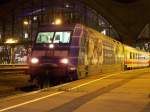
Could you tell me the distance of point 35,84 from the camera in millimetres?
25062

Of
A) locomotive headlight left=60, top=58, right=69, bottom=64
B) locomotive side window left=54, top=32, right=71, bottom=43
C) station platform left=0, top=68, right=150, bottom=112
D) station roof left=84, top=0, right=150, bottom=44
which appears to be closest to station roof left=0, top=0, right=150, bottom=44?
station roof left=84, top=0, right=150, bottom=44

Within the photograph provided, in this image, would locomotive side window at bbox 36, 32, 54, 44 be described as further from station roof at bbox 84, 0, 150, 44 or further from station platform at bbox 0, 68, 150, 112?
station roof at bbox 84, 0, 150, 44

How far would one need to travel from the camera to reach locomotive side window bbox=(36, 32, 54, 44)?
24172 mm

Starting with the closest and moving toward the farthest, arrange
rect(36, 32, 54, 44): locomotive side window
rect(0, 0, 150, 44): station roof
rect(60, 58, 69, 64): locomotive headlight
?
rect(60, 58, 69, 64): locomotive headlight < rect(36, 32, 54, 44): locomotive side window < rect(0, 0, 150, 44): station roof

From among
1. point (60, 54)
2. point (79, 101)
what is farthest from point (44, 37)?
point (79, 101)

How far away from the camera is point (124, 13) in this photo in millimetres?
99625

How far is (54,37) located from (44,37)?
0.62 meters

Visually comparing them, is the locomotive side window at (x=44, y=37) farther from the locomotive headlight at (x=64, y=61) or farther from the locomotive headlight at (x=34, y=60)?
the locomotive headlight at (x=64, y=61)

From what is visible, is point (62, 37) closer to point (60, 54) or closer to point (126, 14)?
point (60, 54)

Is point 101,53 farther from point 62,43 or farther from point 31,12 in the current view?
point 31,12

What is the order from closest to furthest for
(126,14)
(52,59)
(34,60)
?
(52,59), (34,60), (126,14)

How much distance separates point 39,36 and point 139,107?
12.2m

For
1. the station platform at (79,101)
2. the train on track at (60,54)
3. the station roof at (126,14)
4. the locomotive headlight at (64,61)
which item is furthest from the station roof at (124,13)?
the station platform at (79,101)

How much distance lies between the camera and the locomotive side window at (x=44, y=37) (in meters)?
24.2
